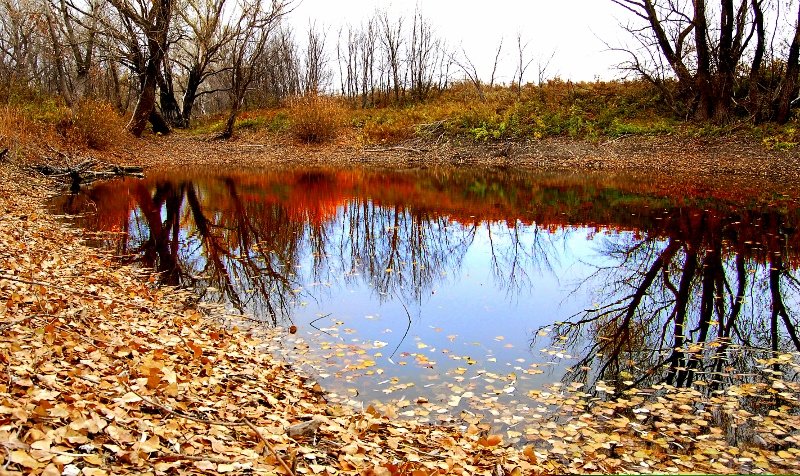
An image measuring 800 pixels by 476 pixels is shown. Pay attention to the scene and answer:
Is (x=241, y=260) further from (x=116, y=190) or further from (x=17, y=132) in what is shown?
(x=17, y=132)

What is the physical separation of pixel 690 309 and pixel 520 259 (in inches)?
159

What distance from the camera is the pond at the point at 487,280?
6.76m

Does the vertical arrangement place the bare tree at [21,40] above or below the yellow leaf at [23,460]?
above

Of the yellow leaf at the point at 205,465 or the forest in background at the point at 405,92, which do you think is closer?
the yellow leaf at the point at 205,465

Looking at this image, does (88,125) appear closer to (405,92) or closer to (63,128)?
A: (63,128)

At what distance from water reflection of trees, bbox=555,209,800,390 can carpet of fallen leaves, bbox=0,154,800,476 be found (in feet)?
1.73

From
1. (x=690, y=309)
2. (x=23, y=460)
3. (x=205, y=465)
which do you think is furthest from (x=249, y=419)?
(x=690, y=309)

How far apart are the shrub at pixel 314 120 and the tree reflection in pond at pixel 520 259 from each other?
1534cm

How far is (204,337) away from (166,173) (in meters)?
21.6

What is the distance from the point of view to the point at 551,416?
5695mm

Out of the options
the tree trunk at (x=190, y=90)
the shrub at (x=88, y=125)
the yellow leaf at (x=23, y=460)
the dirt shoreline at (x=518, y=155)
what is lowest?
the yellow leaf at (x=23, y=460)

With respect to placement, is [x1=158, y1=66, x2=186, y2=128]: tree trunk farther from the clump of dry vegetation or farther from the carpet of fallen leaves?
the carpet of fallen leaves

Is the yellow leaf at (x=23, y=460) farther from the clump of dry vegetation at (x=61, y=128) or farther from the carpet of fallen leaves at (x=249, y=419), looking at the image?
the clump of dry vegetation at (x=61, y=128)

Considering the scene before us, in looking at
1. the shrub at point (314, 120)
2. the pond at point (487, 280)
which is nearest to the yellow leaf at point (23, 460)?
the pond at point (487, 280)
